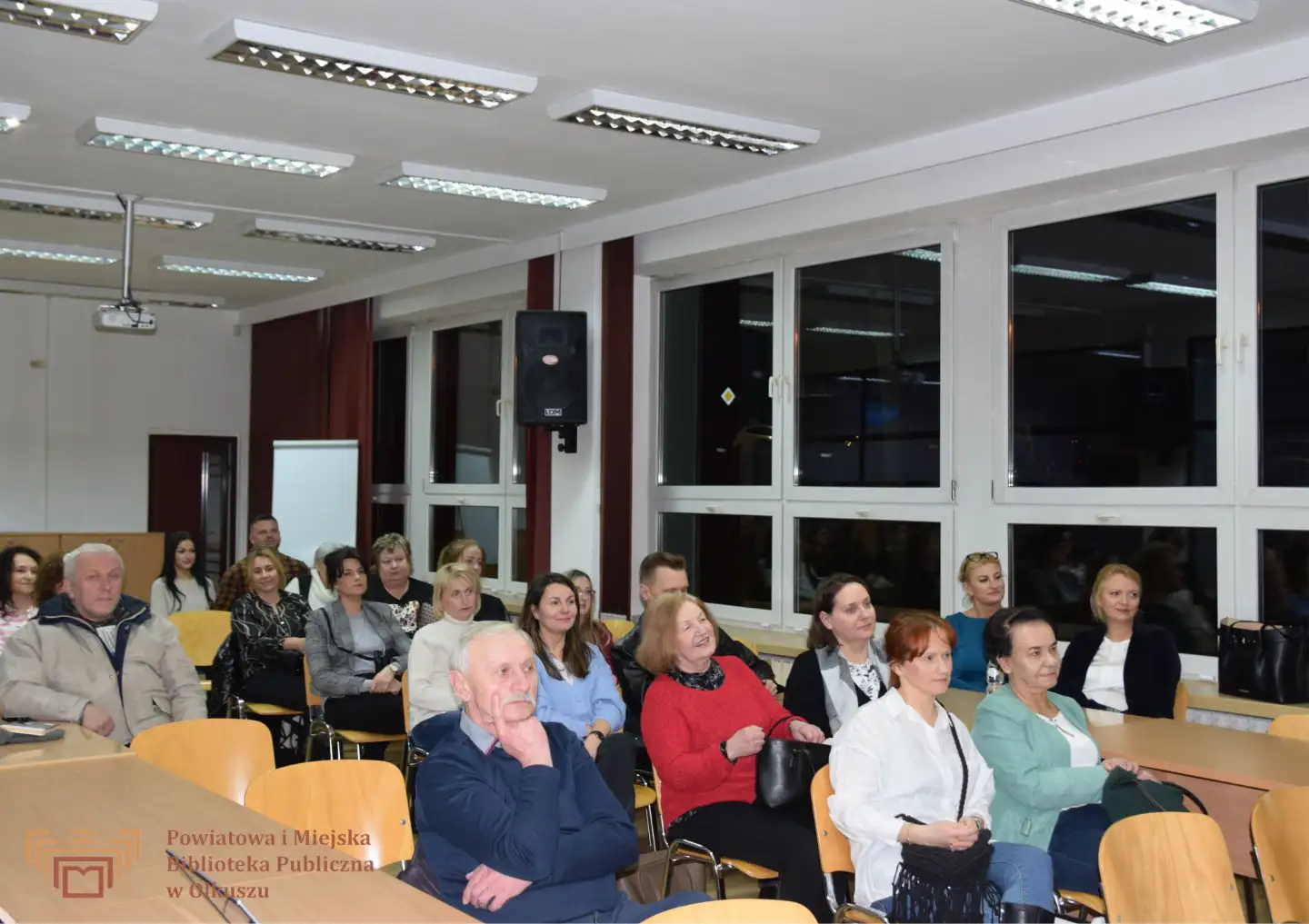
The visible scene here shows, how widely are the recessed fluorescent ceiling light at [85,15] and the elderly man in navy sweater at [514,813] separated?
2.69 meters

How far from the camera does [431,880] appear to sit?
8.95ft

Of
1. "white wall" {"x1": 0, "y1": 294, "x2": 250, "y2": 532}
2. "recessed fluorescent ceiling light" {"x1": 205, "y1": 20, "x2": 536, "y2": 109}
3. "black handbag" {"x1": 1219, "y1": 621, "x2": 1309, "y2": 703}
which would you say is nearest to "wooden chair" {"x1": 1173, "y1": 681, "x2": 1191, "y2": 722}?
"black handbag" {"x1": 1219, "y1": 621, "x2": 1309, "y2": 703}

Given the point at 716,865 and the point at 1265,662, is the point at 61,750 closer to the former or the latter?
the point at 716,865

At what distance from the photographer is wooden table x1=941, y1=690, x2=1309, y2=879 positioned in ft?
12.2

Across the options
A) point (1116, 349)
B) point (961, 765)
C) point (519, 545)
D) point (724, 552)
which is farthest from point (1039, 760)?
point (519, 545)

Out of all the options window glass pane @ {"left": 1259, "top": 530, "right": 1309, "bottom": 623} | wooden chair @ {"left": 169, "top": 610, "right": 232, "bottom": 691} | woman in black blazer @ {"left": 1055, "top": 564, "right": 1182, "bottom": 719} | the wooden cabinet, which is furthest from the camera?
the wooden cabinet

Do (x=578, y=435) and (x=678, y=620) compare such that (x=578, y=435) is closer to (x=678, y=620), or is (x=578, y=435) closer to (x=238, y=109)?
(x=238, y=109)

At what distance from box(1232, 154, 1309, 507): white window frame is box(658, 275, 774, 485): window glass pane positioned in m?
2.81

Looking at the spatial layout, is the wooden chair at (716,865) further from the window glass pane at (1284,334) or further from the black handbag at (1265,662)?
the window glass pane at (1284,334)

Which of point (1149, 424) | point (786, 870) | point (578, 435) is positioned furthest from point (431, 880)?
point (578, 435)

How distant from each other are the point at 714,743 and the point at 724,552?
12.7 feet

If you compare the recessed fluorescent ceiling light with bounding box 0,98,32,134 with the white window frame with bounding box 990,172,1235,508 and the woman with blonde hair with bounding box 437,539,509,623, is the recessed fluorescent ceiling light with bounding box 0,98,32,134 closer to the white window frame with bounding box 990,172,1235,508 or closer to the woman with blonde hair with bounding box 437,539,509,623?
the woman with blonde hair with bounding box 437,539,509,623

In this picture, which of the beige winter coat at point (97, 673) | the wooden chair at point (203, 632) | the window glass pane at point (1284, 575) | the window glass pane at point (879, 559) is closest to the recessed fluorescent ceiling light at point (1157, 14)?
the window glass pane at point (1284, 575)

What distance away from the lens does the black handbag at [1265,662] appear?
4.88m
